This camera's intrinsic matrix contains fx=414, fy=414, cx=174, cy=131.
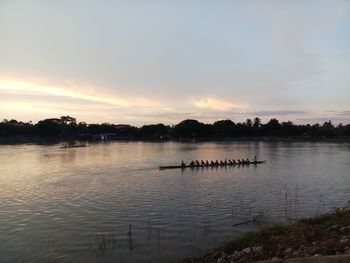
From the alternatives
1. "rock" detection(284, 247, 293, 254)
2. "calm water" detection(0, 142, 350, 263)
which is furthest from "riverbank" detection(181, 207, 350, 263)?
"calm water" detection(0, 142, 350, 263)

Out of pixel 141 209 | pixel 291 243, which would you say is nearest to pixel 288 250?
pixel 291 243

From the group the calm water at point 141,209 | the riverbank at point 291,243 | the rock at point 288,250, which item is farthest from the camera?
the calm water at point 141,209

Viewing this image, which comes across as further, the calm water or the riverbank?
the calm water

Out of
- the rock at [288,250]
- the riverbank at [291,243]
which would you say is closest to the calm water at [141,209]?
the riverbank at [291,243]

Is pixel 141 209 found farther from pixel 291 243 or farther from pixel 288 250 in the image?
pixel 288 250

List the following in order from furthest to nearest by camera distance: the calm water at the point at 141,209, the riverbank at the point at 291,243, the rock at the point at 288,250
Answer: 1. the calm water at the point at 141,209
2. the rock at the point at 288,250
3. the riverbank at the point at 291,243

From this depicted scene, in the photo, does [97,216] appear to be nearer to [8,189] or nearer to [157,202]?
[157,202]

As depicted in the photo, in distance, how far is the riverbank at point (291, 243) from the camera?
11.4 m

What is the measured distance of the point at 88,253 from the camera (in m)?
20.4

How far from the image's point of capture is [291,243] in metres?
13.4

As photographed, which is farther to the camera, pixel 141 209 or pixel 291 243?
pixel 141 209

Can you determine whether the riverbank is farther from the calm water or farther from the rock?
the calm water

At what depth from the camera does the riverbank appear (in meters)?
11.4

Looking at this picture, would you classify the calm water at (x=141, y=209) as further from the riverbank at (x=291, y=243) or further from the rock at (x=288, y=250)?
the rock at (x=288, y=250)
